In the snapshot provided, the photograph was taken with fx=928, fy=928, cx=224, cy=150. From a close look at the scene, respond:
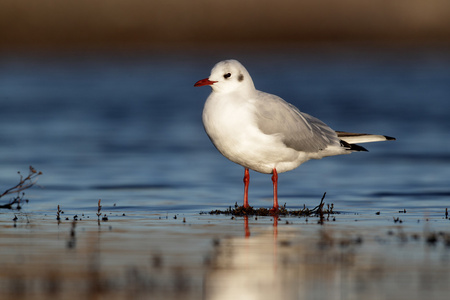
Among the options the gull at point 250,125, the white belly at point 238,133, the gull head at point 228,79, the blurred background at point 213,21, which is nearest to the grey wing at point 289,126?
the gull at point 250,125

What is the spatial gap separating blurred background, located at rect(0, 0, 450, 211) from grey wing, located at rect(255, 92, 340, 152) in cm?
92

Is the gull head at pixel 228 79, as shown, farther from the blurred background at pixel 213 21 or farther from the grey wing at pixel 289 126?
the blurred background at pixel 213 21

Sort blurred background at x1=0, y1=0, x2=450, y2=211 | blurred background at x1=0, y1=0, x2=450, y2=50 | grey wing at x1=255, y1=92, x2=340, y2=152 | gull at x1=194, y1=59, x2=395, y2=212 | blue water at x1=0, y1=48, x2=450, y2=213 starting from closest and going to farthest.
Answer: gull at x1=194, y1=59, x2=395, y2=212, grey wing at x1=255, y1=92, x2=340, y2=152, blue water at x1=0, y1=48, x2=450, y2=213, blurred background at x1=0, y1=0, x2=450, y2=211, blurred background at x1=0, y1=0, x2=450, y2=50

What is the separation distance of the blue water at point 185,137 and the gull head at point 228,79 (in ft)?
4.90

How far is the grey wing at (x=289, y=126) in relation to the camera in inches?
404

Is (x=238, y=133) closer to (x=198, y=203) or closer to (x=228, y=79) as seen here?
(x=228, y=79)

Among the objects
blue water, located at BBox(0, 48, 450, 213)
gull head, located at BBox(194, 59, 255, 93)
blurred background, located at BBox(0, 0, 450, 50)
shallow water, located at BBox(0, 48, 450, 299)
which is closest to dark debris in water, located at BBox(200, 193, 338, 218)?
shallow water, located at BBox(0, 48, 450, 299)

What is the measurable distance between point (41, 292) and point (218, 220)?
363 centimetres

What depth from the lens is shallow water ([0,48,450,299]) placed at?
645 cm

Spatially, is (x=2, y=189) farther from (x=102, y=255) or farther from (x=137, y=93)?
(x=137, y=93)

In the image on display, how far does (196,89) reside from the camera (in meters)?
32.9

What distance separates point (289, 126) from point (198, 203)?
1567 mm

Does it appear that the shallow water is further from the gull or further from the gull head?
the gull head

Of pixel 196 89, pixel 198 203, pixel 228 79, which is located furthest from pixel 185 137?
pixel 196 89
